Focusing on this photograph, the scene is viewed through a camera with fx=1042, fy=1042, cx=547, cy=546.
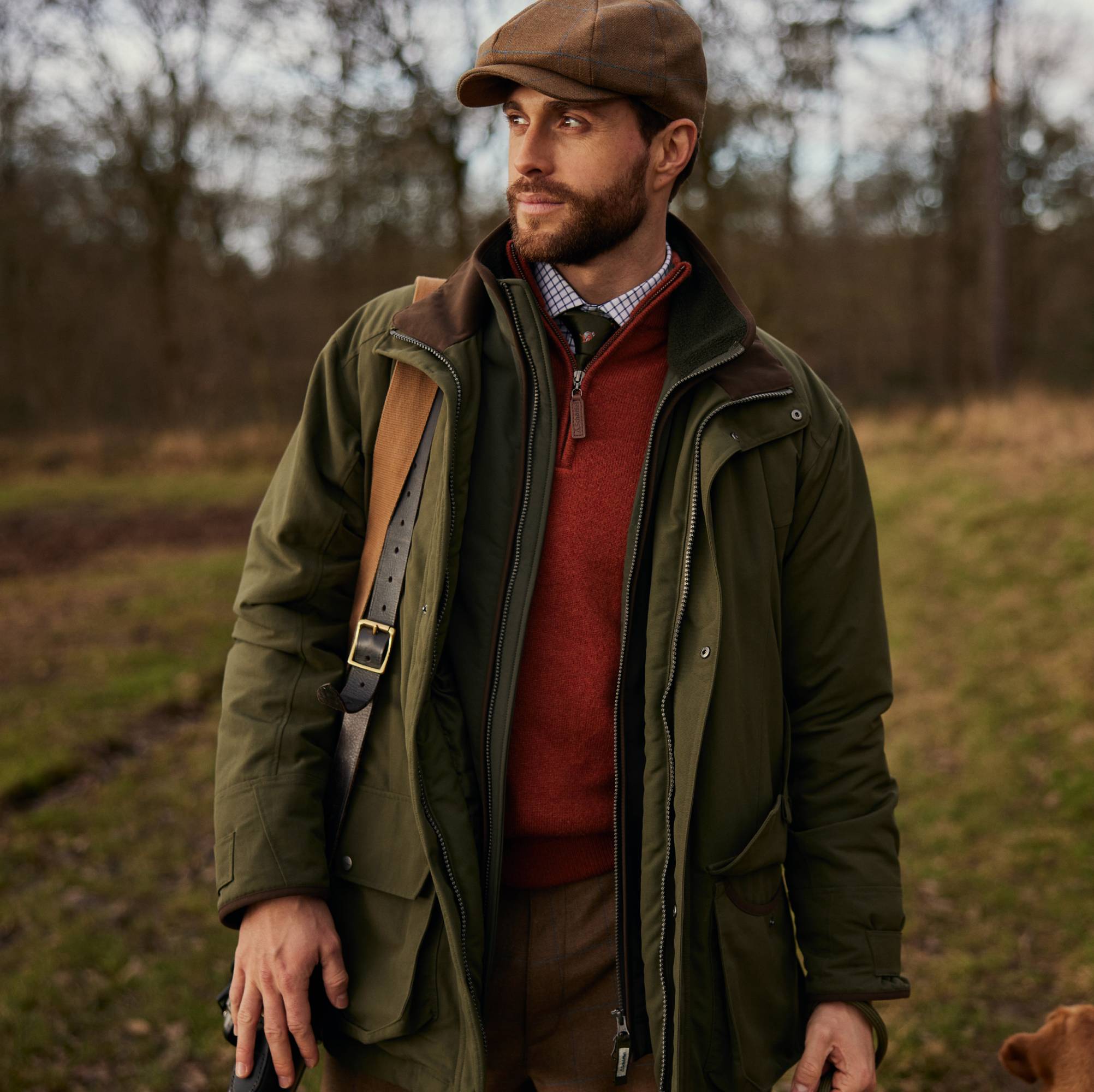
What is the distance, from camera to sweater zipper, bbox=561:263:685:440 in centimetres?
190

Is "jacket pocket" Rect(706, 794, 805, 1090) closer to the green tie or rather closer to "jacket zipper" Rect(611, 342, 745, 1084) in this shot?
"jacket zipper" Rect(611, 342, 745, 1084)

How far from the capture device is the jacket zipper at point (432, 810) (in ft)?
5.74

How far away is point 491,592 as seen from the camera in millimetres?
1847

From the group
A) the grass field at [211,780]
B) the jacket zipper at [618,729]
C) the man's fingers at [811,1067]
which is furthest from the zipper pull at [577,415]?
the grass field at [211,780]

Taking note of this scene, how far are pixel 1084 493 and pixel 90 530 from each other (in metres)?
11.8

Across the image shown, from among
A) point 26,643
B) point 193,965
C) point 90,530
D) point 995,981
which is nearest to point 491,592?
point 193,965

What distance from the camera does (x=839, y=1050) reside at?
1.91 m

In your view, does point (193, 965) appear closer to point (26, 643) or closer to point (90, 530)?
point (26, 643)

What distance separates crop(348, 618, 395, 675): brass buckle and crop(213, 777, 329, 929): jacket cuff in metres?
0.22

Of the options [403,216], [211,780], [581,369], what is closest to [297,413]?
[403,216]

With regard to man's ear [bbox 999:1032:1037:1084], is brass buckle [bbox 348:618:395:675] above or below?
above

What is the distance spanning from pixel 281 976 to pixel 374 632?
60cm

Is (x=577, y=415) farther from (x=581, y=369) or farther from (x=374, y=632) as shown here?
(x=374, y=632)

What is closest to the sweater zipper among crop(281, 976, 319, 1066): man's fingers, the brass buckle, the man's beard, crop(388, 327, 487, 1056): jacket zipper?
the man's beard
